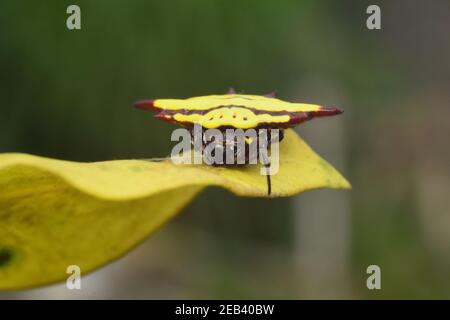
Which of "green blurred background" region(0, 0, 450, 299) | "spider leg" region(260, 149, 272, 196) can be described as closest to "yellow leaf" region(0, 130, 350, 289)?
"spider leg" region(260, 149, 272, 196)

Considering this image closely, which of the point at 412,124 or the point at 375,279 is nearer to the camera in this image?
the point at 375,279

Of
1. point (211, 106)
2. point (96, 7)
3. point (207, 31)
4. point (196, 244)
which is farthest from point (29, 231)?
point (196, 244)

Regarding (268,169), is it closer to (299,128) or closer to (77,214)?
(77,214)

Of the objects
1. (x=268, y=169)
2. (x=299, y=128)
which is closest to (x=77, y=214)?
(x=268, y=169)

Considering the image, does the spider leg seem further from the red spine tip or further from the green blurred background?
the green blurred background

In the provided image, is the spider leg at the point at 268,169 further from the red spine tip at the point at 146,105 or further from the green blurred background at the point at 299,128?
the green blurred background at the point at 299,128

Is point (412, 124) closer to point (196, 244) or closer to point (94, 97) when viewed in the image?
point (196, 244)

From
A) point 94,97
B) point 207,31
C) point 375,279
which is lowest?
point 375,279

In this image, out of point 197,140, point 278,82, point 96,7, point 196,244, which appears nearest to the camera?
point 197,140

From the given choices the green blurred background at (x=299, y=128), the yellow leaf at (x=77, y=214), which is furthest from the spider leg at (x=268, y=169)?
the green blurred background at (x=299, y=128)
